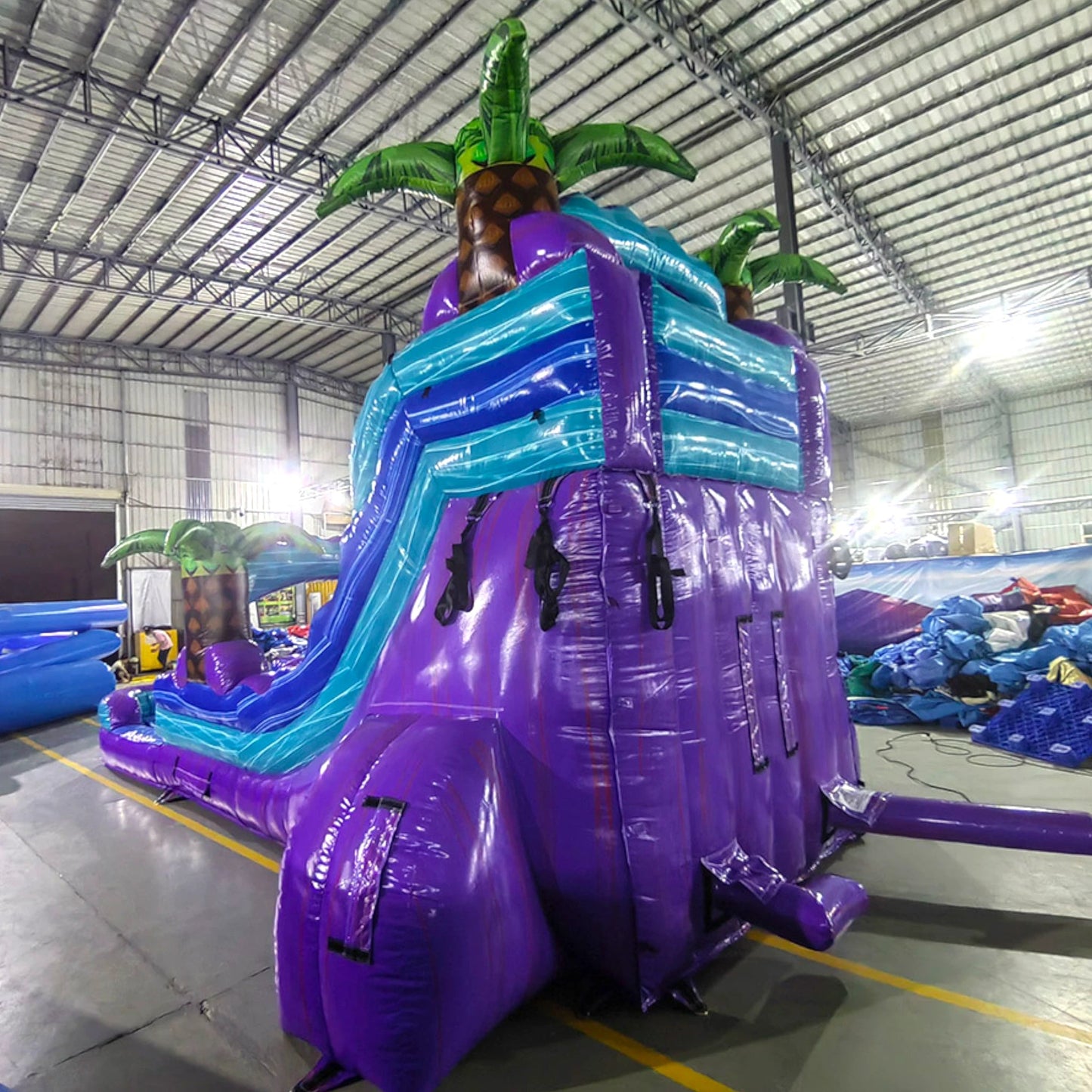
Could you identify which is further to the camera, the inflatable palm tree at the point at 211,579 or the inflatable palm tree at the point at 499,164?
the inflatable palm tree at the point at 211,579

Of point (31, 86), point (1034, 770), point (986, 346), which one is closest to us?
point (1034, 770)

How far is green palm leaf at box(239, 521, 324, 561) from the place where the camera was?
22.4 ft

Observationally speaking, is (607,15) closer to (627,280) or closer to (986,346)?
(627,280)

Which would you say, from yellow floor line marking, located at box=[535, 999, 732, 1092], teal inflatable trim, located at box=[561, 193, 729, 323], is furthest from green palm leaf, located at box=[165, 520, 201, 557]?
yellow floor line marking, located at box=[535, 999, 732, 1092]

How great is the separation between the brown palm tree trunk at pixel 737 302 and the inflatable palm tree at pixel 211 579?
485 cm

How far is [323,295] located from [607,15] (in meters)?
8.05

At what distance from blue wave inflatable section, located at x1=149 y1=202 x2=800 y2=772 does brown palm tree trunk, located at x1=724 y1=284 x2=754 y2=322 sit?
61 cm

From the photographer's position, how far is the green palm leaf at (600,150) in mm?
2820

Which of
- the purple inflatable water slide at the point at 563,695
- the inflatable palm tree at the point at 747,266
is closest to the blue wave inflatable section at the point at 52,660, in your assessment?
the purple inflatable water slide at the point at 563,695

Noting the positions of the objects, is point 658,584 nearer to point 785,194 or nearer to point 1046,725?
point 1046,725

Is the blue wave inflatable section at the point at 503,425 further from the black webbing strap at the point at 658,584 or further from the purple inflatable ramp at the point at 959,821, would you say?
the purple inflatable ramp at the point at 959,821

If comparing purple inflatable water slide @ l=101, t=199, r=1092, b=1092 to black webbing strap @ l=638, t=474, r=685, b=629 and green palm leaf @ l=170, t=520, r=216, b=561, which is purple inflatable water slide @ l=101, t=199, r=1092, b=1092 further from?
green palm leaf @ l=170, t=520, r=216, b=561

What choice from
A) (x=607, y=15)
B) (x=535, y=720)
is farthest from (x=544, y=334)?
(x=607, y=15)

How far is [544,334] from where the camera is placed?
219cm
